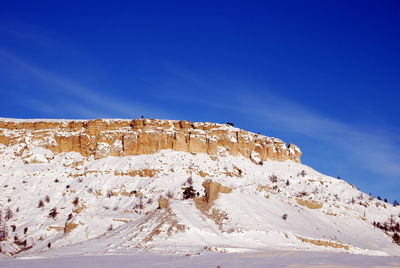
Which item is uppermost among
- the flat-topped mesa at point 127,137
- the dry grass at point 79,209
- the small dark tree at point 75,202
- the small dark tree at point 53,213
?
the flat-topped mesa at point 127,137

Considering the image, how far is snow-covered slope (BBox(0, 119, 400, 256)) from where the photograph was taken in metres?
37.1

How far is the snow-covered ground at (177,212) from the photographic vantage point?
32.3 metres

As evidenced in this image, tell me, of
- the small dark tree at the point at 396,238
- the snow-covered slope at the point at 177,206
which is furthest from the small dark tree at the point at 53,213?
the small dark tree at the point at 396,238

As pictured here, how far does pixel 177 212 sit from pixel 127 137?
47.4 meters

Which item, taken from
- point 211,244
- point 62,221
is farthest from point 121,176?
point 211,244

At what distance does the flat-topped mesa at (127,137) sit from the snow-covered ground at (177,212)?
2.31 m

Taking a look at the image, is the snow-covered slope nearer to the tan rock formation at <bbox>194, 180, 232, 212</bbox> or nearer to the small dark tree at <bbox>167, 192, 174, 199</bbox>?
the tan rock formation at <bbox>194, 180, 232, 212</bbox>

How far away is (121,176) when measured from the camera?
75750mm

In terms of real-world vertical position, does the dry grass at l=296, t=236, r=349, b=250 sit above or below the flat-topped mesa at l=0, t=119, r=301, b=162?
below

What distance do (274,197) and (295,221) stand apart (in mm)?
6029

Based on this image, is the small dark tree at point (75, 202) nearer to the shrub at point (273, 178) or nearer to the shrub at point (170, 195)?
the shrub at point (170, 195)

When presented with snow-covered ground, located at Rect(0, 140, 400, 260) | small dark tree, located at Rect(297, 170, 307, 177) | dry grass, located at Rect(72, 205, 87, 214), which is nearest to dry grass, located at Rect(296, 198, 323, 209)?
snow-covered ground, located at Rect(0, 140, 400, 260)

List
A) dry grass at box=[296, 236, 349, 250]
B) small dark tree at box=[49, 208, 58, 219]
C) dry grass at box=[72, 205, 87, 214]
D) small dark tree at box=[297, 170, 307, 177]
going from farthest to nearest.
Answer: small dark tree at box=[297, 170, 307, 177] < dry grass at box=[72, 205, 87, 214] < small dark tree at box=[49, 208, 58, 219] < dry grass at box=[296, 236, 349, 250]

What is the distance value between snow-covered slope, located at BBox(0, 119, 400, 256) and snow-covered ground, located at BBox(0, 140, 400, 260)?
17cm
